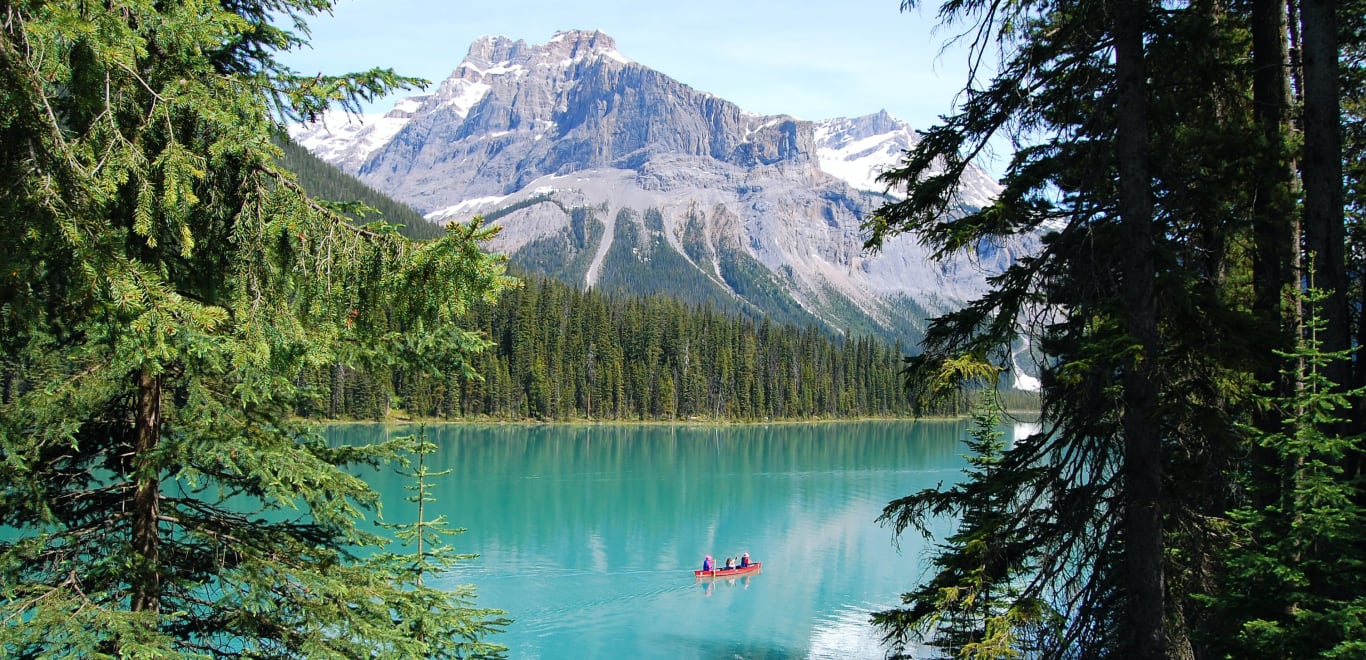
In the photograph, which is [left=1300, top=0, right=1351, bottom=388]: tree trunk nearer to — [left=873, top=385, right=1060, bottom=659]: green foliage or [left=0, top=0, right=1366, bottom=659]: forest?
[left=0, top=0, right=1366, bottom=659]: forest

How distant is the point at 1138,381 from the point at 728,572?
26.8m

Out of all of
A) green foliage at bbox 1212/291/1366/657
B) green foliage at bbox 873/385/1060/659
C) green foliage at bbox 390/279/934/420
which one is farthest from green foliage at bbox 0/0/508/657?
green foliage at bbox 390/279/934/420

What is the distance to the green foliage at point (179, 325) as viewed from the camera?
4.05 meters

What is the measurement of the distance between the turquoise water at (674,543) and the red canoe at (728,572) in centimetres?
Answer: 28

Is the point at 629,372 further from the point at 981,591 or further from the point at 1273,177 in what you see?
the point at 981,591

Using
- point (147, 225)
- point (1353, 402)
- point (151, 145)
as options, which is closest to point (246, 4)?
point (151, 145)

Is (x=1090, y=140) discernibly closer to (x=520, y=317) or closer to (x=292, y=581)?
(x=292, y=581)

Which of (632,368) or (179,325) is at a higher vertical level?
(179,325)

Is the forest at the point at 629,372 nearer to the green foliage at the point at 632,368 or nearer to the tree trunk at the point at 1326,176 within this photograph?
the green foliage at the point at 632,368

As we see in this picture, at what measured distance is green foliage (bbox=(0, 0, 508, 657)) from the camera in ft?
13.3

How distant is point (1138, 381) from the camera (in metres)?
6.15

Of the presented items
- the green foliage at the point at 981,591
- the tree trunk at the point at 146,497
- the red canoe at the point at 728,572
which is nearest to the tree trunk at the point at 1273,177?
the green foliage at the point at 981,591

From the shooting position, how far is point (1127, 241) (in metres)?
6.21

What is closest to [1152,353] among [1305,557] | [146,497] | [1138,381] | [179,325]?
[1138,381]
